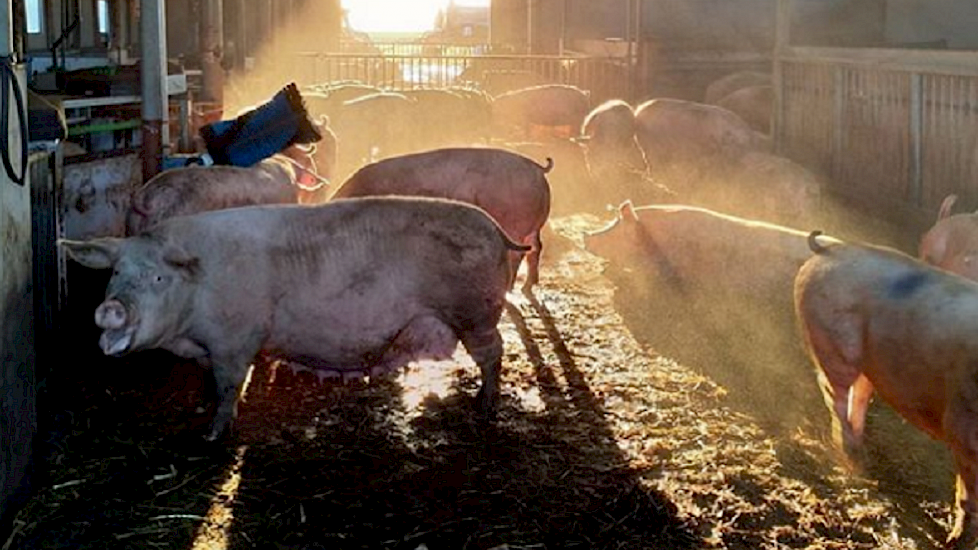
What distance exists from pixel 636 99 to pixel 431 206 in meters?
13.6

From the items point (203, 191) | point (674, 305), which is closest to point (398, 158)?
point (203, 191)

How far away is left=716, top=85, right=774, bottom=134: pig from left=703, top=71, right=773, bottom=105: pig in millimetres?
932

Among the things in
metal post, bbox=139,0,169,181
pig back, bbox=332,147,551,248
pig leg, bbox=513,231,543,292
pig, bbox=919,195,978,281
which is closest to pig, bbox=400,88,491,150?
metal post, bbox=139,0,169,181

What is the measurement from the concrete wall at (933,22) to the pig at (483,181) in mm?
9685

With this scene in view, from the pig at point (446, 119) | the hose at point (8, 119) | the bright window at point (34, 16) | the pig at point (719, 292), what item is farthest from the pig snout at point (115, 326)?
the pig at point (446, 119)

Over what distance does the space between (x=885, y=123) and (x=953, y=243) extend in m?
3.80

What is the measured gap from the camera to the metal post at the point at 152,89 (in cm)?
866

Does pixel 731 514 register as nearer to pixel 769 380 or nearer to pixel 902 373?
pixel 902 373

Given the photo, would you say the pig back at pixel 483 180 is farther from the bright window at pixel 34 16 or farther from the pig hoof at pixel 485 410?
the bright window at pixel 34 16

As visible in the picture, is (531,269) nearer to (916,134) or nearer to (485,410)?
(485,410)

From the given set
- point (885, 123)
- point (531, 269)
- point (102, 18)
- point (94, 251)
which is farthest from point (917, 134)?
point (102, 18)

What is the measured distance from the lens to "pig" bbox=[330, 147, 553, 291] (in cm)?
841

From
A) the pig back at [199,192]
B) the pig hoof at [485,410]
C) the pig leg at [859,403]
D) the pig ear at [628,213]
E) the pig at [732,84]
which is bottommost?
the pig hoof at [485,410]

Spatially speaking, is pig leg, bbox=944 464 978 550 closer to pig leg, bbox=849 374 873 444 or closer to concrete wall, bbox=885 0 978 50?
pig leg, bbox=849 374 873 444
